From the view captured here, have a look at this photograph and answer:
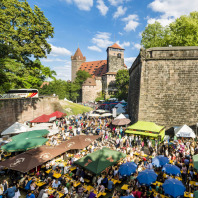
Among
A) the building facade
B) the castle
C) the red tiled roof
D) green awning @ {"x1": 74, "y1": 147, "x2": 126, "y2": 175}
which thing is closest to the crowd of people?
green awning @ {"x1": 74, "y1": 147, "x2": 126, "y2": 175}

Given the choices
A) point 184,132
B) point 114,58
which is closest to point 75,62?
point 114,58

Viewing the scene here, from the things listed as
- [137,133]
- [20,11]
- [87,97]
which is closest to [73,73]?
[87,97]

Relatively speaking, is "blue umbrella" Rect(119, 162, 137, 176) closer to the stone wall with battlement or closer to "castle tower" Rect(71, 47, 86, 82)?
the stone wall with battlement

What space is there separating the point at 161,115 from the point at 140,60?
6.69 m

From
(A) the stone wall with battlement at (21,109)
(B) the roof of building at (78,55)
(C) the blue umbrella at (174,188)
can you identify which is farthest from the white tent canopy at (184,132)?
(B) the roof of building at (78,55)

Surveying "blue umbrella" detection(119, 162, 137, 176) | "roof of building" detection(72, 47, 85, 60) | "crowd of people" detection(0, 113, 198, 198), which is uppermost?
"roof of building" detection(72, 47, 85, 60)

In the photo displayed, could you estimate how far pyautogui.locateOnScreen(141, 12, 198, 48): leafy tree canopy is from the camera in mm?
22108

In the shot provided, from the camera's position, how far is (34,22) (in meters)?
18.1

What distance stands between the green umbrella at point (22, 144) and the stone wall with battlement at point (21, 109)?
7.06 m

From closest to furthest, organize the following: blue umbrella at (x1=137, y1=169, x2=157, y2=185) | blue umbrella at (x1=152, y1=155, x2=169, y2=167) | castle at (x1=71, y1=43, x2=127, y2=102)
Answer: blue umbrella at (x1=137, y1=169, x2=157, y2=185) < blue umbrella at (x1=152, y1=155, x2=169, y2=167) < castle at (x1=71, y1=43, x2=127, y2=102)

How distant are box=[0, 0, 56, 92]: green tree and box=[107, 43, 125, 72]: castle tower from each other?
153 feet

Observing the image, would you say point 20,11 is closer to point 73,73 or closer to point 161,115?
point 161,115

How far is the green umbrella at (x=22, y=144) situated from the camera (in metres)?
10.8

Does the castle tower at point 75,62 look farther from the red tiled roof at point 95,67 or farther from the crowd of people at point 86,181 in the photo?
the crowd of people at point 86,181
